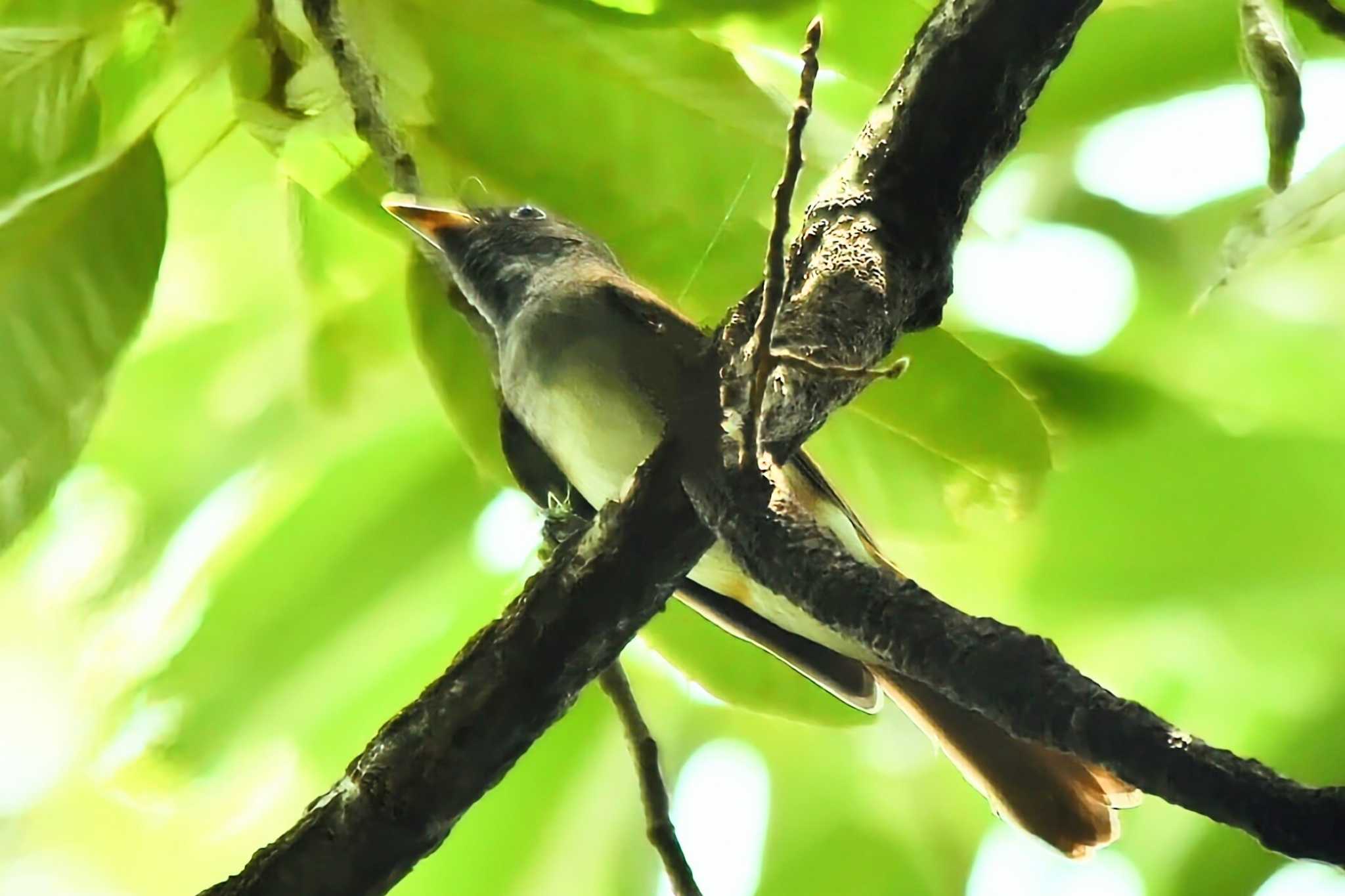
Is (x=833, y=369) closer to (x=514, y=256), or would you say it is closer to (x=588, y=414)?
(x=588, y=414)

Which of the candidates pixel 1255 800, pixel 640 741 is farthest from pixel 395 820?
pixel 1255 800

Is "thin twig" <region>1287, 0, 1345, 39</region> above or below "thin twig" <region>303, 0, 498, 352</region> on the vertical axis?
below

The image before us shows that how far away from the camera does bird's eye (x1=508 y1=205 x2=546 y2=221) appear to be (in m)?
0.96

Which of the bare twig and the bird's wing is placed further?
the bird's wing

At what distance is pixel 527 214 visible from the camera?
3.23 feet

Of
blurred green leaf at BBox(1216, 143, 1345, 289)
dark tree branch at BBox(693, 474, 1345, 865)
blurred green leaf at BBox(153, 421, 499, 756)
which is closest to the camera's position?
dark tree branch at BBox(693, 474, 1345, 865)

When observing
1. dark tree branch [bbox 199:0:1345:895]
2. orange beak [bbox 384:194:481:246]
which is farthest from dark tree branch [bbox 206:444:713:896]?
orange beak [bbox 384:194:481:246]

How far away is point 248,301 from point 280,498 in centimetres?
17

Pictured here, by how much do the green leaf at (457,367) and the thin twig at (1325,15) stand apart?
21.6 inches

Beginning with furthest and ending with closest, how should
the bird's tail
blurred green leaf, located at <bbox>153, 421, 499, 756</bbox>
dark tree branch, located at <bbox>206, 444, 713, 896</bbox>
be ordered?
blurred green leaf, located at <bbox>153, 421, 499, 756</bbox> < the bird's tail < dark tree branch, located at <bbox>206, 444, 713, 896</bbox>

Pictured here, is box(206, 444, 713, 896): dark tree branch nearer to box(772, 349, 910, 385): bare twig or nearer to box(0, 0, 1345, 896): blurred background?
box(772, 349, 910, 385): bare twig

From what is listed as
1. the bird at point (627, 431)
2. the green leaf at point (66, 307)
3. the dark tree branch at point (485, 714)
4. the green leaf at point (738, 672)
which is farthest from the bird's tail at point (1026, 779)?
the green leaf at point (66, 307)

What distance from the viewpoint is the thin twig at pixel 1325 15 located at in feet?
1.92

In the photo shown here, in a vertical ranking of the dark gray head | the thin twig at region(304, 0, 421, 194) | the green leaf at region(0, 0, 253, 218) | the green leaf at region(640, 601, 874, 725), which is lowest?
the green leaf at region(640, 601, 874, 725)
